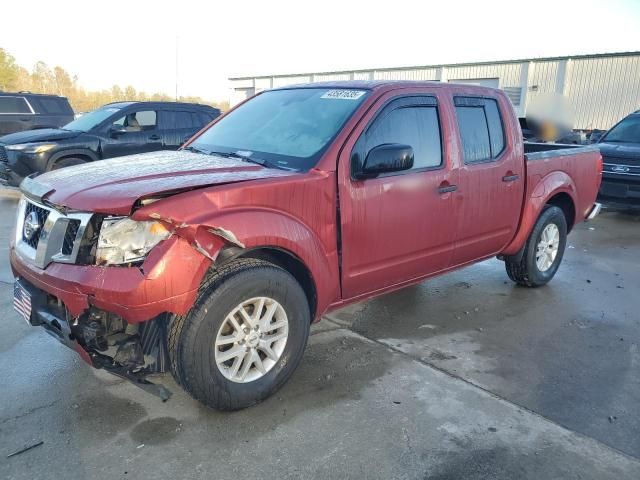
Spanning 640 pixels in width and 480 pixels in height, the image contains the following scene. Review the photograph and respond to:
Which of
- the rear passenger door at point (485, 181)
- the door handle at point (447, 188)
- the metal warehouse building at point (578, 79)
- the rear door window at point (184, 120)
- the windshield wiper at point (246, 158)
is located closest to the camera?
the windshield wiper at point (246, 158)

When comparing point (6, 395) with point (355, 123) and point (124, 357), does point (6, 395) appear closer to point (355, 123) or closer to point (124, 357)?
point (124, 357)

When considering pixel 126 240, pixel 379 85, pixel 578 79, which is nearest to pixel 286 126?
pixel 379 85

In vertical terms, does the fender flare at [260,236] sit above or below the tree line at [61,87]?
below

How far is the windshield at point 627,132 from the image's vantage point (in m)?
9.69

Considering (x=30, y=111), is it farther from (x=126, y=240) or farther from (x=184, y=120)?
(x=126, y=240)

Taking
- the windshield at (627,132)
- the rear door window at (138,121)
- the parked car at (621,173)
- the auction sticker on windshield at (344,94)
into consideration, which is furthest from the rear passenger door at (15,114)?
the windshield at (627,132)

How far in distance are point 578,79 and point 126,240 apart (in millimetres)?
24671

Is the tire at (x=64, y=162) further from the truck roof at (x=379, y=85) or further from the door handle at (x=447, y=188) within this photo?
the door handle at (x=447, y=188)

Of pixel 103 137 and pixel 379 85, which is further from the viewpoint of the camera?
pixel 103 137

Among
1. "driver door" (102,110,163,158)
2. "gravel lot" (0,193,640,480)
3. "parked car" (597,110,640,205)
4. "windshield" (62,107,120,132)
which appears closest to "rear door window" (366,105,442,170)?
"gravel lot" (0,193,640,480)

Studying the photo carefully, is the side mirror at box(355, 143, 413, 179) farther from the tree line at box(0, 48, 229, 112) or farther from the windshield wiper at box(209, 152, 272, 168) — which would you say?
the tree line at box(0, 48, 229, 112)

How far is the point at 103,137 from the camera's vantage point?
9125 millimetres

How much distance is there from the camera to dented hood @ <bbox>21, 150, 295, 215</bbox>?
2555 millimetres

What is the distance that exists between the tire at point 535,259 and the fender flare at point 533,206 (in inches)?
2.8
